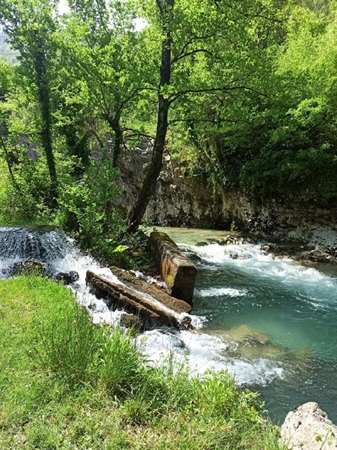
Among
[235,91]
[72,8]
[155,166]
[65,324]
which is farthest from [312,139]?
[65,324]

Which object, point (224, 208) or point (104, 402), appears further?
point (224, 208)

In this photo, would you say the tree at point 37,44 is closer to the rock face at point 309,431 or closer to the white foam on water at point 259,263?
the white foam on water at point 259,263

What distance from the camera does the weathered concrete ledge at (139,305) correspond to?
6.25m

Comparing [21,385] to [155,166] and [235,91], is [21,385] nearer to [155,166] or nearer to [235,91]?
[155,166]

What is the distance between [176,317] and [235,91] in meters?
7.10

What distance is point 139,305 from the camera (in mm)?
6371

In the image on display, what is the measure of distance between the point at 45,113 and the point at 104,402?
41.9 ft

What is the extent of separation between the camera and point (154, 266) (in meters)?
9.41

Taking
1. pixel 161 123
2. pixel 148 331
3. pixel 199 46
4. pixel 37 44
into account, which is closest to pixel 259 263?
pixel 161 123

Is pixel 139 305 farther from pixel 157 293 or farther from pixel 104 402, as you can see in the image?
pixel 104 402

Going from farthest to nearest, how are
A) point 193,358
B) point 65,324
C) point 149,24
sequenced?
point 149,24, point 193,358, point 65,324

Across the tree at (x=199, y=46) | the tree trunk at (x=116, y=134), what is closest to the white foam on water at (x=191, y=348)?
the tree trunk at (x=116, y=134)

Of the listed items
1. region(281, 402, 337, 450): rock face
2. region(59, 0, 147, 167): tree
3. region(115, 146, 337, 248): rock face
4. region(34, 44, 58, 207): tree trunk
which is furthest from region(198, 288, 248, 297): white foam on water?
region(34, 44, 58, 207): tree trunk

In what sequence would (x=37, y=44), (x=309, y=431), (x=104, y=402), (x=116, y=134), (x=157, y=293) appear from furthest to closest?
1. (x=37, y=44)
2. (x=116, y=134)
3. (x=157, y=293)
4. (x=104, y=402)
5. (x=309, y=431)
